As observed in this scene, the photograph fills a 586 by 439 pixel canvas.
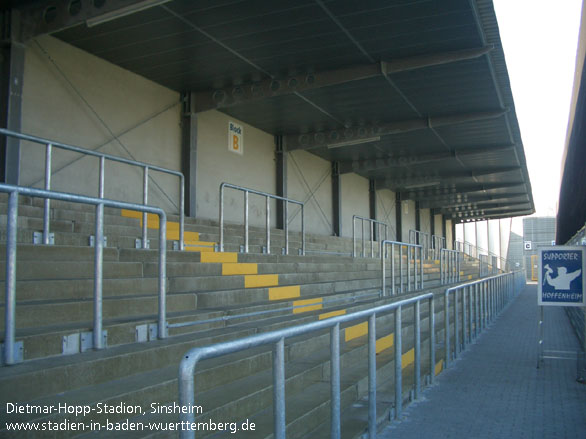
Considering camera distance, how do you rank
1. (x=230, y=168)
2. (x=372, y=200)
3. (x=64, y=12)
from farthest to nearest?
(x=372, y=200), (x=230, y=168), (x=64, y=12)

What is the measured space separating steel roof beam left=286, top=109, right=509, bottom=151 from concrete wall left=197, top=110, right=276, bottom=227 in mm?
812

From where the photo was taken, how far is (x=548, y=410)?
420cm

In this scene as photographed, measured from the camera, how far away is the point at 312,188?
52.6 ft

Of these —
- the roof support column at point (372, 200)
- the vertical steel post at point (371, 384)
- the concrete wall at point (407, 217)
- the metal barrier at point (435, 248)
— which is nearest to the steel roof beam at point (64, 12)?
the vertical steel post at point (371, 384)

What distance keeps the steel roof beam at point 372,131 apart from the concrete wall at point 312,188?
953 millimetres

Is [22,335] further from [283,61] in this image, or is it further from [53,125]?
[283,61]

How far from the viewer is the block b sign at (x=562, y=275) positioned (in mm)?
5855

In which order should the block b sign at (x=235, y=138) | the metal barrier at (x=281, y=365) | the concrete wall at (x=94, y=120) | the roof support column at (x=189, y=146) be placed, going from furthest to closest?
→ the block b sign at (x=235, y=138)
the roof support column at (x=189, y=146)
the concrete wall at (x=94, y=120)
the metal barrier at (x=281, y=365)

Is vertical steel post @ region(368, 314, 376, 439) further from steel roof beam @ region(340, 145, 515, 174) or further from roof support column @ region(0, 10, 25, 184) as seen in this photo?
steel roof beam @ region(340, 145, 515, 174)

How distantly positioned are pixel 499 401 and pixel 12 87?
6924 millimetres

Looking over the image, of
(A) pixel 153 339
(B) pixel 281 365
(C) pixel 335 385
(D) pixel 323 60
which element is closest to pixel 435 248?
(D) pixel 323 60

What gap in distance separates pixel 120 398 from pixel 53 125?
6.42 m

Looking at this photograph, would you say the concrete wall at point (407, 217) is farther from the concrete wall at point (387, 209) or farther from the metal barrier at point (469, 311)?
the metal barrier at point (469, 311)

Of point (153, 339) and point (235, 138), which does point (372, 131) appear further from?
point (153, 339)
